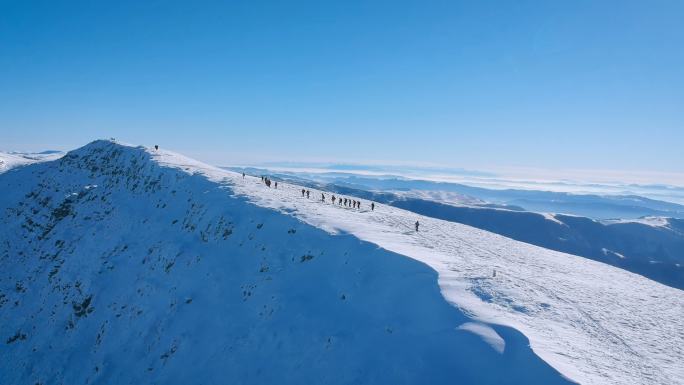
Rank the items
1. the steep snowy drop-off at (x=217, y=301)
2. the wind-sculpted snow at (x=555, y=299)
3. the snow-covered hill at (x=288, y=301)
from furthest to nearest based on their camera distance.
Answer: the steep snowy drop-off at (x=217, y=301), the snow-covered hill at (x=288, y=301), the wind-sculpted snow at (x=555, y=299)

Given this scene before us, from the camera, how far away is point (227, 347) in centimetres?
2355

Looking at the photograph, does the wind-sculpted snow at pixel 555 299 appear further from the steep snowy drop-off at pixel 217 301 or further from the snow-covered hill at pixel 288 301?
the steep snowy drop-off at pixel 217 301

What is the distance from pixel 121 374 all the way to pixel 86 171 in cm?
4031

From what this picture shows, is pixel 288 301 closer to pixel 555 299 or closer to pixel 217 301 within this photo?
A: pixel 217 301

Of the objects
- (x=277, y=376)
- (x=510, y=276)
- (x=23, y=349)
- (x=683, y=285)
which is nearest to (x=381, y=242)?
(x=510, y=276)

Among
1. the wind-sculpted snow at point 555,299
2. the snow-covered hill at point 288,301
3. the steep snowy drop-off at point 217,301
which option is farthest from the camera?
the steep snowy drop-off at point 217,301

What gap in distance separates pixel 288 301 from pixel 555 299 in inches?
699

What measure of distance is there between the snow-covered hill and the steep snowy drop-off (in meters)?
0.11

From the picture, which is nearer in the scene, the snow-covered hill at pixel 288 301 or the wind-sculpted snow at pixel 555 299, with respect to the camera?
the wind-sculpted snow at pixel 555 299

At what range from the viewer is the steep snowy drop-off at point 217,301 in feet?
61.0

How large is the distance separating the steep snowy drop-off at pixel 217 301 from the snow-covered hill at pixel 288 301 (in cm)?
11

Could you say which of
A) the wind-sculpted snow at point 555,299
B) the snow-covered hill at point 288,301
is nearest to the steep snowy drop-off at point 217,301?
the snow-covered hill at point 288,301

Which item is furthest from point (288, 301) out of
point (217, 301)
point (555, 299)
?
point (555, 299)

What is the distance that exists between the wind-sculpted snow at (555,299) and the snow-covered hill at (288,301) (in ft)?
0.50
